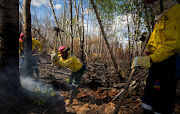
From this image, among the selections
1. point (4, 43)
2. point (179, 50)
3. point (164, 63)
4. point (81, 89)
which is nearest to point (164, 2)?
point (179, 50)

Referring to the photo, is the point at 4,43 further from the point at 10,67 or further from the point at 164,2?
the point at 164,2

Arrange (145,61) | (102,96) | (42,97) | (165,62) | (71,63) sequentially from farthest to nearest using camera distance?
1. (102,96)
2. (71,63)
3. (42,97)
4. (145,61)
5. (165,62)

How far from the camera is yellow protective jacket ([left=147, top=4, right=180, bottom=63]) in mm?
1367

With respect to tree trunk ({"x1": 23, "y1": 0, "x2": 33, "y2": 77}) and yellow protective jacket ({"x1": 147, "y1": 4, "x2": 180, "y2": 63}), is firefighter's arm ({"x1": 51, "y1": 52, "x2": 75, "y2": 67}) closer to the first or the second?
tree trunk ({"x1": 23, "y1": 0, "x2": 33, "y2": 77})

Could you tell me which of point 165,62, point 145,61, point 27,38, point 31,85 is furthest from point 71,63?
point 165,62

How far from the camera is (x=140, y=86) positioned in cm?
381

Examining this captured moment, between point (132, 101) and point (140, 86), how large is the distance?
683mm

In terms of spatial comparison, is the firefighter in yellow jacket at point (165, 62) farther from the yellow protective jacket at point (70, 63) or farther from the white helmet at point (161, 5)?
the yellow protective jacket at point (70, 63)

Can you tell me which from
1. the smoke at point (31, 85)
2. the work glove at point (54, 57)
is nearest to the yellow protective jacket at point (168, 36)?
the smoke at point (31, 85)

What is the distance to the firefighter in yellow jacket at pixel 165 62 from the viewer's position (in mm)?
1391

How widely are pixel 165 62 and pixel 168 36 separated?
34 centimetres

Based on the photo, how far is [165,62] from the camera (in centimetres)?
149

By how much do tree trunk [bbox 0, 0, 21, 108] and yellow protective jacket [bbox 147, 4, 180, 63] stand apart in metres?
2.08

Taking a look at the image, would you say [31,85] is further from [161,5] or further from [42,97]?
[161,5]
